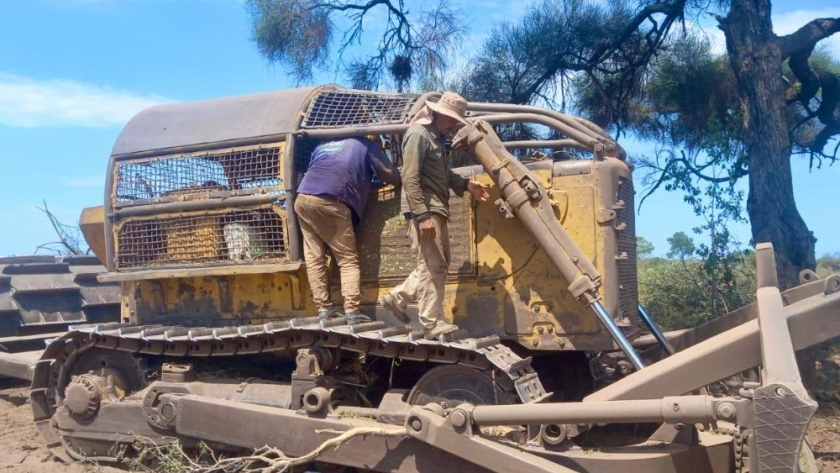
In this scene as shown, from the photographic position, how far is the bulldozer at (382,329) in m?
4.32

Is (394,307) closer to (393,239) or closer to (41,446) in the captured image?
(393,239)

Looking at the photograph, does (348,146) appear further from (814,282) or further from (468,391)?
(814,282)

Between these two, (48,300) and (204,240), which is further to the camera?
(48,300)

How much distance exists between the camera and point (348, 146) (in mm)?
5586

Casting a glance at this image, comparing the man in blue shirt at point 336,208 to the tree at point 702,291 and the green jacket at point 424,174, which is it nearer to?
the green jacket at point 424,174

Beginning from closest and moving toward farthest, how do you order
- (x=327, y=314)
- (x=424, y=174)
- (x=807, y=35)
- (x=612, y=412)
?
1. (x=612, y=412)
2. (x=424, y=174)
3. (x=327, y=314)
4. (x=807, y=35)

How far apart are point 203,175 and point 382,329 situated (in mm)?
Result: 2057

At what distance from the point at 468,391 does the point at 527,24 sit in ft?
22.6

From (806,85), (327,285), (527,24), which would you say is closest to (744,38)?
(806,85)

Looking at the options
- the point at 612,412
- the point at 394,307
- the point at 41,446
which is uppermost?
the point at 394,307

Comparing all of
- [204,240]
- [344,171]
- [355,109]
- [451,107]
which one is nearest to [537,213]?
[451,107]

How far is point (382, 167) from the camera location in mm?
5672

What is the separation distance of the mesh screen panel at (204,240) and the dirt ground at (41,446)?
159 cm

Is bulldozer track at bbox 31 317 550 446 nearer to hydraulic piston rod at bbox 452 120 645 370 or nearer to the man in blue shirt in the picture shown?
the man in blue shirt
